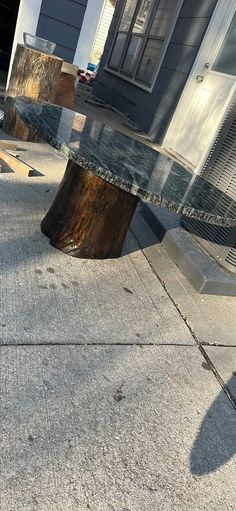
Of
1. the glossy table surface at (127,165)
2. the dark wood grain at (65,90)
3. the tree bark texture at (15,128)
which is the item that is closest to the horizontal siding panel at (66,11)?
the dark wood grain at (65,90)

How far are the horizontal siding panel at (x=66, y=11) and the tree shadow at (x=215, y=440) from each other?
5.65m

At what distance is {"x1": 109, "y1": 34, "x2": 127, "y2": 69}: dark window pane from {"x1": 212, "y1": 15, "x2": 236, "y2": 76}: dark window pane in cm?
506

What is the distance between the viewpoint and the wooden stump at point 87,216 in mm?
2559

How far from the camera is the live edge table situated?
212 centimetres

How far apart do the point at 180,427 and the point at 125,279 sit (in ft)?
3.84

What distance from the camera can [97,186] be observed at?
2.52m

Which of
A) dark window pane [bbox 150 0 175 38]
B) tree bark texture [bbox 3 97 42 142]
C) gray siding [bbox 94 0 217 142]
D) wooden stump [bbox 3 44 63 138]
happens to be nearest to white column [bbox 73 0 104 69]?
gray siding [bbox 94 0 217 142]

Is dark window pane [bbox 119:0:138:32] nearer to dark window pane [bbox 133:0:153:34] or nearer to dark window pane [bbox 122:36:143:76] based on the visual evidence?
dark window pane [bbox 133:0:153:34]

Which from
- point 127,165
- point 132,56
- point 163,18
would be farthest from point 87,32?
point 127,165

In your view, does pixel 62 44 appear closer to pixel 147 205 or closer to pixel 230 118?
pixel 147 205

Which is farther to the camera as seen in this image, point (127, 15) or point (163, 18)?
point (127, 15)

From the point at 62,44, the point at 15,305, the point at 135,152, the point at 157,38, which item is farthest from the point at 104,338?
the point at 157,38

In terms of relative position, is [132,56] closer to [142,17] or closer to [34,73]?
[142,17]

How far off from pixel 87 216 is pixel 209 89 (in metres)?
4.66
